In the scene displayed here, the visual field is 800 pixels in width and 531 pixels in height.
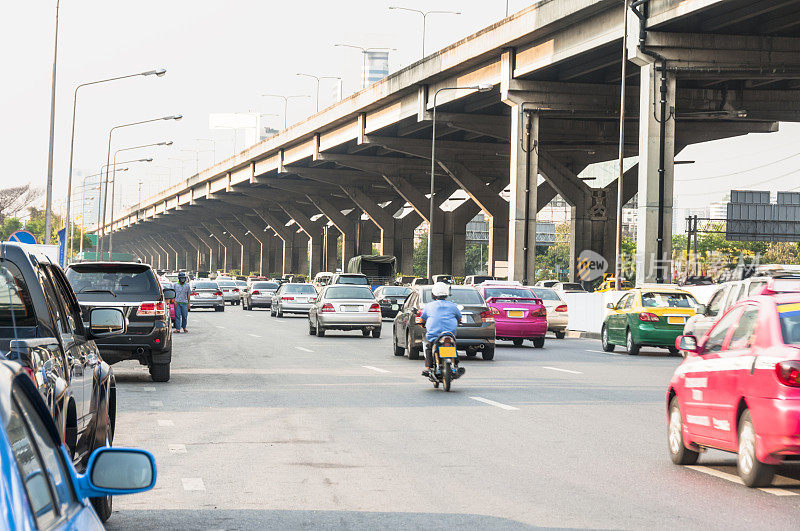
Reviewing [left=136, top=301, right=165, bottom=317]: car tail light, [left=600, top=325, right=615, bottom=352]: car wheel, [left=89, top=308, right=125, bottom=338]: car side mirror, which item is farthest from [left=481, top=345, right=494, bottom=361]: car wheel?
[left=89, top=308, right=125, bottom=338]: car side mirror

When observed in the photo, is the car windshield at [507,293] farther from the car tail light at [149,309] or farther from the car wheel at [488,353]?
the car tail light at [149,309]

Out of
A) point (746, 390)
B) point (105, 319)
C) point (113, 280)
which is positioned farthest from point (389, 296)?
point (105, 319)

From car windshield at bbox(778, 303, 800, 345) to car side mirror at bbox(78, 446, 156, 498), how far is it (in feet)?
20.9

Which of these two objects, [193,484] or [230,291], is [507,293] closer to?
[193,484]

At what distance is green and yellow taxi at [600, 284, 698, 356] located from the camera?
2823cm

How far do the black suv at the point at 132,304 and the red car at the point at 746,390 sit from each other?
9384mm

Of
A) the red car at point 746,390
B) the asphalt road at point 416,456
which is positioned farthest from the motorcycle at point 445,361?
the red car at point 746,390

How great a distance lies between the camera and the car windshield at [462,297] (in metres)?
25.0

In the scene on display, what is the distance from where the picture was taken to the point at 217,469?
9.79 m

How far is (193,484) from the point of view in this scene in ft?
29.6

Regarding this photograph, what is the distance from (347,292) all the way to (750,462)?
26.4m

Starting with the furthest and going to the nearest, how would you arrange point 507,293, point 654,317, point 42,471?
1. point 507,293
2. point 654,317
3. point 42,471

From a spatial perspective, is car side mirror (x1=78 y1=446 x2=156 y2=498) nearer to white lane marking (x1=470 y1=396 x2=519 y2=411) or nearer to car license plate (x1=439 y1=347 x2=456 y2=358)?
white lane marking (x1=470 y1=396 x2=519 y2=411)

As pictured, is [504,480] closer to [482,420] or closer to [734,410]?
[734,410]
